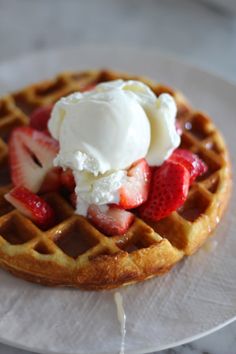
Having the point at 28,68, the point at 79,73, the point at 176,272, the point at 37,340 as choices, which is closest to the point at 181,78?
the point at 79,73

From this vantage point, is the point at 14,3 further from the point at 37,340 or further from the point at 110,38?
the point at 37,340

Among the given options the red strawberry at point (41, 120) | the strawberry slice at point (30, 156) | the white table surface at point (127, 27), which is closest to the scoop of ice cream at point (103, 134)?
the strawberry slice at point (30, 156)

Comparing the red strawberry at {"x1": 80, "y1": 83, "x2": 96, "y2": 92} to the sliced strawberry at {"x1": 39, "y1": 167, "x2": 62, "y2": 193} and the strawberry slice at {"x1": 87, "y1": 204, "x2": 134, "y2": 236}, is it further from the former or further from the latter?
the strawberry slice at {"x1": 87, "y1": 204, "x2": 134, "y2": 236}

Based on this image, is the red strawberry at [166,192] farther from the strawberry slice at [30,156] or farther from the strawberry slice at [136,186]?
the strawberry slice at [30,156]

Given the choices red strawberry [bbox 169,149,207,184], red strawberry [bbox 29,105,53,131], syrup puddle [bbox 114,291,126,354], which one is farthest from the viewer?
red strawberry [bbox 29,105,53,131]

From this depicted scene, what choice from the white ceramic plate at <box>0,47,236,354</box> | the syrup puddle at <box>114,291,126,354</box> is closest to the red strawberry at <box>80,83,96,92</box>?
the white ceramic plate at <box>0,47,236,354</box>
